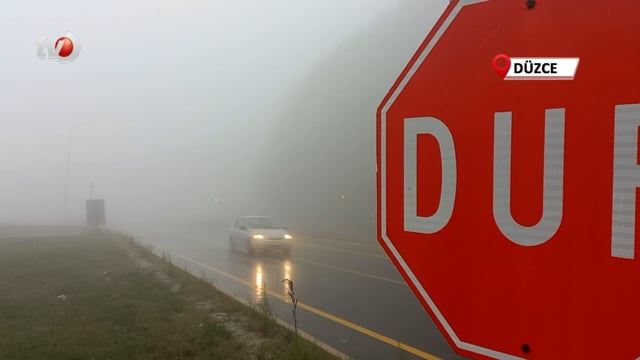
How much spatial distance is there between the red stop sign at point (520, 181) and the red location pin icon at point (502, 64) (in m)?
0.01

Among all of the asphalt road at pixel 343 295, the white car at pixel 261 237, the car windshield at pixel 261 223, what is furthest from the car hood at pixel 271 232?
the asphalt road at pixel 343 295

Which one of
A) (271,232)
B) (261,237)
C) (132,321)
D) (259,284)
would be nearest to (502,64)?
(132,321)

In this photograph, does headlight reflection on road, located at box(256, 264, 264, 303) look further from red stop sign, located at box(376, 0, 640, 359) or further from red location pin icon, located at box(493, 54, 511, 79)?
red location pin icon, located at box(493, 54, 511, 79)

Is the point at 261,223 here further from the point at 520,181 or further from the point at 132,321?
the point at 520,181

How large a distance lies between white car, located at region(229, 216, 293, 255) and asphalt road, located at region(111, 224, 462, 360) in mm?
365

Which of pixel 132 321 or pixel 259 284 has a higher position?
pixel 132 321

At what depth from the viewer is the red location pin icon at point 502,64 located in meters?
1.10

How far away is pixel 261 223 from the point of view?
19766 mm

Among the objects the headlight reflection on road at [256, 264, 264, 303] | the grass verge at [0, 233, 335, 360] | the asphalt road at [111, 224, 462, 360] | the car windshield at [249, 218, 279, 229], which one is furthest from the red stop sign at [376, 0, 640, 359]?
the car windshield at [249, 218, 279, 229]

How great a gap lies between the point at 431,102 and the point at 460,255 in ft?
1.24

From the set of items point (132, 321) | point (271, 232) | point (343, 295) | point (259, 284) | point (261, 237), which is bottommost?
point (259, 284)

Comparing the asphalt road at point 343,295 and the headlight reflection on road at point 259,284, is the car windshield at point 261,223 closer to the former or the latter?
the asphalt road at point 343,295

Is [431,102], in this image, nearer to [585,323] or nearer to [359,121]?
[585,323]

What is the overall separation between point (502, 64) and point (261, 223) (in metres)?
19.0
